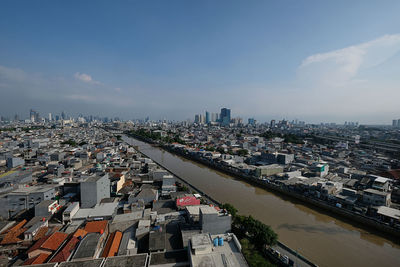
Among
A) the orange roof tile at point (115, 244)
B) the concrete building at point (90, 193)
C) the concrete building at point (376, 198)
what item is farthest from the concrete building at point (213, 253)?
the concrete building at point (376, 198)

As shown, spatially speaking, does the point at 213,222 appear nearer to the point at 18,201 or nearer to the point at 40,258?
the point at 40,258

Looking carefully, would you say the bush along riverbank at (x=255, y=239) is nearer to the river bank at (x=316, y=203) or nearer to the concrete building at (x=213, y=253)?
the concrete building at (x=213, y=253)

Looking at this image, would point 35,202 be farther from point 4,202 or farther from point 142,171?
point 142,171

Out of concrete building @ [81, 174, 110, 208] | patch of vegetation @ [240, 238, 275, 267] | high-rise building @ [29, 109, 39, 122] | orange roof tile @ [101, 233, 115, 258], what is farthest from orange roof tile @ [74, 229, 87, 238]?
high-rise building @ [29, 109, 39, 122]

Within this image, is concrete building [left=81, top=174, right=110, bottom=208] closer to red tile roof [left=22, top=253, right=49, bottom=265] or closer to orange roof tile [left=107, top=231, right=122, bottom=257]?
orange roof tile [left=107, top=231, right=122, bottom=257]

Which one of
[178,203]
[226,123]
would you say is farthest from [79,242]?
[226,123]

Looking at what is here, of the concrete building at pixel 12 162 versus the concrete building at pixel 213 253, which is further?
the concrete building at pixel 12 162
